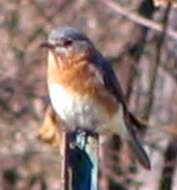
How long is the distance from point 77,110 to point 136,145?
517 millimetres

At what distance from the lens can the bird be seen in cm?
682

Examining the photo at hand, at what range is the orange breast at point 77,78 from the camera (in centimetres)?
694

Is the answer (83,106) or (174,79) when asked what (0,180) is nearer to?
(174,79)

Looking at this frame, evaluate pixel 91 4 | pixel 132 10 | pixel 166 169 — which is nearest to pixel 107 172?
pixel 166 169

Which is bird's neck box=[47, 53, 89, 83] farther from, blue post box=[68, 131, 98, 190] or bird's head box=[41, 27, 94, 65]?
blue post box=[68, 131, 98, 190]

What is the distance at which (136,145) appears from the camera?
23.9 feet

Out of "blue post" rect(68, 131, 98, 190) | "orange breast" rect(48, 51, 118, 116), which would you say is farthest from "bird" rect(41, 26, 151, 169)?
"blue post" rect(68, 131, 98, 190)

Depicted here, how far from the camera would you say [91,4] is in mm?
11820

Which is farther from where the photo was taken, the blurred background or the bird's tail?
the blurred background

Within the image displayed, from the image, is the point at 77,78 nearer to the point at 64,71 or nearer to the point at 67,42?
the point at 64,71

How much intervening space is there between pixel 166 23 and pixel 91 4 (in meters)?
2.53

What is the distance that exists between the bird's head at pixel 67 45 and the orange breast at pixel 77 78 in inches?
1.2

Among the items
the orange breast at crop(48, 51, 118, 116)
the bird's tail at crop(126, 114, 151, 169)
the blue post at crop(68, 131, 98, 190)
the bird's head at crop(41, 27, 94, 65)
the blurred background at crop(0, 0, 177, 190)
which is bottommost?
the blurred background at crop(0, 0, 177, 190)

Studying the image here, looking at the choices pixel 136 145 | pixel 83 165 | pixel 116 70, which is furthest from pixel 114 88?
pixel 116 70
